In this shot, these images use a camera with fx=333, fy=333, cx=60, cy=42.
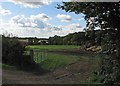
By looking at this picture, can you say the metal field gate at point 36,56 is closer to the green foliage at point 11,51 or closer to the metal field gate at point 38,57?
the metal field gate at point 38,57

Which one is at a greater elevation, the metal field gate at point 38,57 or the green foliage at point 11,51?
the green foliage at point 11,51

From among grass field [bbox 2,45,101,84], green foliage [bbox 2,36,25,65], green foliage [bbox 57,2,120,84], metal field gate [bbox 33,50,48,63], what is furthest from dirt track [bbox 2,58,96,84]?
metal field gate [bbox 33,50,48,63]

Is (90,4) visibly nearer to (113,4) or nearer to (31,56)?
(113,4)

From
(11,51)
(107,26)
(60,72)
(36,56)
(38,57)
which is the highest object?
(107,26)

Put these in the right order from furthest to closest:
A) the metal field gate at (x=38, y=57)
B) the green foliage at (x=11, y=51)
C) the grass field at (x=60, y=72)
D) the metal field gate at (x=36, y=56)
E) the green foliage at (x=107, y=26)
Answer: the metal field gate at (x=38, y=57) → the metal field gate at (x=36, y=56) → the green foliage at (x=11, y=51) → the grass field at (x=60, y=72) → the green foliage at (x=107, y=26)

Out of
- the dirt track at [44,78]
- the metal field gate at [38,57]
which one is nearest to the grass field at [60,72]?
the dirt track at [44,78]

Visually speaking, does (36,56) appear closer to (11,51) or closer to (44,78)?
(11,51)

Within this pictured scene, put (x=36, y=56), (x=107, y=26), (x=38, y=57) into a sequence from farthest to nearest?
(x=38, y=57) < (x=36, y=56) < (x=107, y=26)

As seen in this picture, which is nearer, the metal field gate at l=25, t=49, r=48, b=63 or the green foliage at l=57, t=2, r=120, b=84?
the green foliage at l=57, t=2, r=120, b=84

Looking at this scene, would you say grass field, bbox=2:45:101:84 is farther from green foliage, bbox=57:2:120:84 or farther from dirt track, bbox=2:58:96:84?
green foliage, bbox=57:2:120:84

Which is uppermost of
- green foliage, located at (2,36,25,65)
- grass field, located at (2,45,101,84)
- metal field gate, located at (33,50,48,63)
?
green foliage, located at (2,36,25,65)

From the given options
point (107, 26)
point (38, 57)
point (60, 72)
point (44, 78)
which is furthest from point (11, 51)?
point (107, 26)

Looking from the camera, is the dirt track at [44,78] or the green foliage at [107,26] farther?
the dirt track at [44,78]

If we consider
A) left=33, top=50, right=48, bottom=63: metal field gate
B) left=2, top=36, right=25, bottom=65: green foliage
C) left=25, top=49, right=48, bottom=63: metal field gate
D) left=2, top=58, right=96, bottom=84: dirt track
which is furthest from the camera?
left=33, top=50, right=48, bottom=63: metal field gate
